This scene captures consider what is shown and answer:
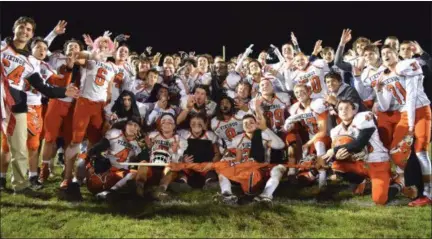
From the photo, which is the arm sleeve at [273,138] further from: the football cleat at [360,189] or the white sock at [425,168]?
the white sock at [425,168]

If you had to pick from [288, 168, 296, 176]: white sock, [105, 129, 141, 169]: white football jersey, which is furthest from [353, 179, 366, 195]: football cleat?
[105, 129, 141, 169]: white football jersey

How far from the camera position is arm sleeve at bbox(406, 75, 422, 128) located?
194 inches

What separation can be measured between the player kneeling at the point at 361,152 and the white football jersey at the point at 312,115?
49cm

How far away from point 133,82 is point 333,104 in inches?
140

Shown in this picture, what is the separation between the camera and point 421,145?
489cm

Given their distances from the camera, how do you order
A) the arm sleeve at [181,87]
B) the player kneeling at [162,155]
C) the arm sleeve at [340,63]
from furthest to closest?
the arm sleeve at [181,87] < the arm sleeve at [340,63] < the player kneeling at [162,155]

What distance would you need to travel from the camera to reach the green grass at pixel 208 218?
3.92 m

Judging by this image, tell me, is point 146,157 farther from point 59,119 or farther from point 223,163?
point 59,119

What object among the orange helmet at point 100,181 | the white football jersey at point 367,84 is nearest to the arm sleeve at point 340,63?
the white football jersey at point 367,84

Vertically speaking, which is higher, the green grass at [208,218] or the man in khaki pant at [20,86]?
the man in khaki pant at [20,86]

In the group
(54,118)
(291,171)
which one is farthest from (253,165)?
(54,118)

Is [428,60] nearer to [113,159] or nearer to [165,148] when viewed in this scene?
[165,148]

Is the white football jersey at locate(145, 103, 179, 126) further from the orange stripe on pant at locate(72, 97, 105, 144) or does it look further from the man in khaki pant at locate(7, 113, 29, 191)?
the man in khaki pant at locate(7, 113, 29, 191)

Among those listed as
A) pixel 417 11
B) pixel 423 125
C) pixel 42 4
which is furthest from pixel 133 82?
pixel 417 11
